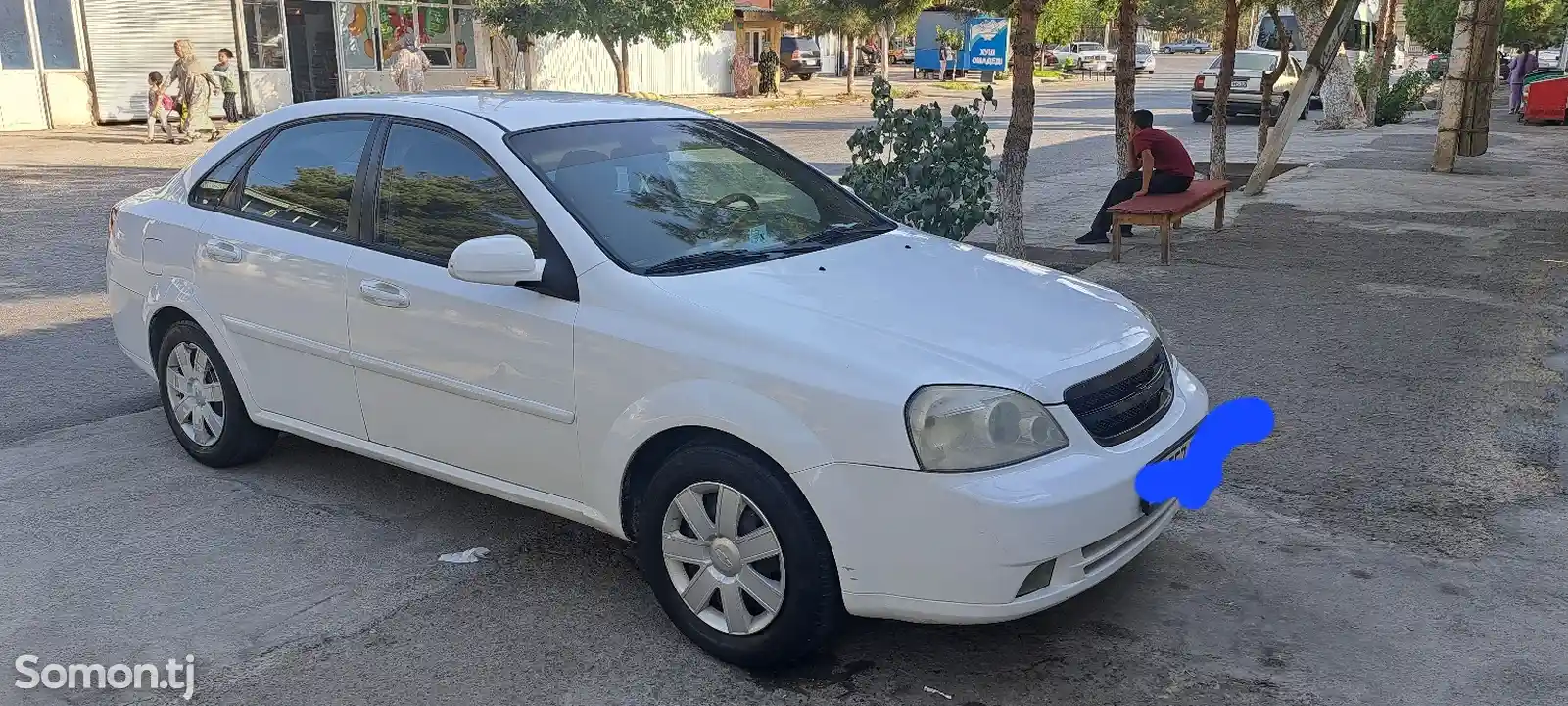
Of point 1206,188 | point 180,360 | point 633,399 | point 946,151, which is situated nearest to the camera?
point 633,399

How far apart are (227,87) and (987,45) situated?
3674 centimetres

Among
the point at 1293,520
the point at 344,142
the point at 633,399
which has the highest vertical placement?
the point at 344,142

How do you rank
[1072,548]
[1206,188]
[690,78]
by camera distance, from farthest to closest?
[690,78], [1206,188], [1072,548]

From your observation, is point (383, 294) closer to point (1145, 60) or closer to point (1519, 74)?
point (1519, 74)

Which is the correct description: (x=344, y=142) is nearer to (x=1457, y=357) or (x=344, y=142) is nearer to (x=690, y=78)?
(x=1457, y=357)

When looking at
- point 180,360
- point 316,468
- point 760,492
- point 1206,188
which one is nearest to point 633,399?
point 760,492

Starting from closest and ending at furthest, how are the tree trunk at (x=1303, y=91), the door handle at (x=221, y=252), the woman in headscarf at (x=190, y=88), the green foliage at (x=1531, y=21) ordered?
1. the door handle at (x=221, y=252)
2. the tree trunk at (x=1303, y=91)
3. the woman in headscarf at (x=190, y=88)
4. the green foliage at (x=1531, y=21)

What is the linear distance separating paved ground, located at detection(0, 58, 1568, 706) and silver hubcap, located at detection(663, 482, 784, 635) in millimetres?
182

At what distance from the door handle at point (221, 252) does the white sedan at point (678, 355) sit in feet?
0.05

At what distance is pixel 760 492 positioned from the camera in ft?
10.8

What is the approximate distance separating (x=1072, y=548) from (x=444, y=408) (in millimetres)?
2095

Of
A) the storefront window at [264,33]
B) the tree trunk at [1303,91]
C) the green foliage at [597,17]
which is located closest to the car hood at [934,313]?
the tree trunk at [1303,91]

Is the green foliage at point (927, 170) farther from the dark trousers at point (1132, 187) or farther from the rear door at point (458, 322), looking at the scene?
the rear door at point (458, 322)

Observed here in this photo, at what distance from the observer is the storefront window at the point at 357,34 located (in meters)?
27.1
